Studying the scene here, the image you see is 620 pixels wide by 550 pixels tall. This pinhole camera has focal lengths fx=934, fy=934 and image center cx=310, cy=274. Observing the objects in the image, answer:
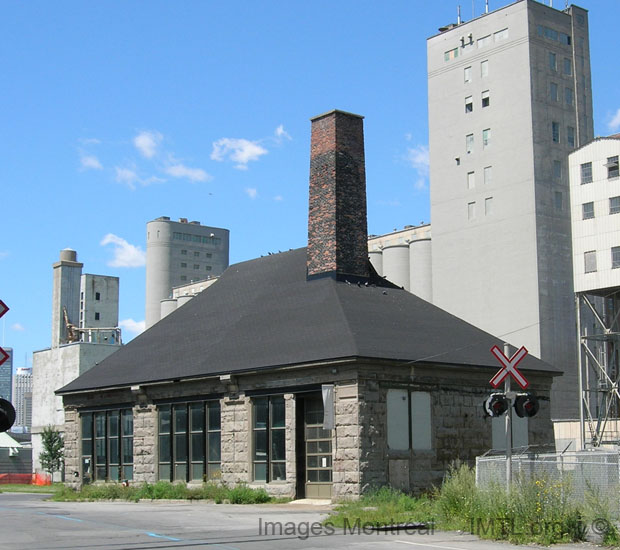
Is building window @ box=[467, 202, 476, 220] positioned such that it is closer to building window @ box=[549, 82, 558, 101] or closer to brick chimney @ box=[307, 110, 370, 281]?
building window @ box=[549, 82, 558, 101]

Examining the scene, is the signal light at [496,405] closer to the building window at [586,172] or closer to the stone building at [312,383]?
the stone building at [312,383]

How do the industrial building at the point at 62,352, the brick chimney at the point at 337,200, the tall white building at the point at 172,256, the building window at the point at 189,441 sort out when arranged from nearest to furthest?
the building window at the point at 189,441
the brick chimney at the point at 337,200
the industrial building at the point at 62,352
the tall white building at the point at 172,256

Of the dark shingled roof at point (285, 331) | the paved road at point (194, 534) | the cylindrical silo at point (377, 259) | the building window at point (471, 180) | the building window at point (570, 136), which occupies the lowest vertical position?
the paved road at point (194, 534)

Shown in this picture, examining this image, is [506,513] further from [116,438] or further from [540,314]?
[540,314]

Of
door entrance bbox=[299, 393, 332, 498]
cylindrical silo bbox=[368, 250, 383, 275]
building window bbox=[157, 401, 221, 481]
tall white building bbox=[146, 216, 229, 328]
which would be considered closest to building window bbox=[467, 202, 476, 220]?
cylindrical silo bbox=[368, 250, 383, 275]

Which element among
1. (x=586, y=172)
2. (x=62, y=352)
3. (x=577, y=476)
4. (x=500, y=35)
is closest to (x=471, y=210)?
(x=500, y=35)

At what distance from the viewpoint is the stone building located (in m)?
30.0

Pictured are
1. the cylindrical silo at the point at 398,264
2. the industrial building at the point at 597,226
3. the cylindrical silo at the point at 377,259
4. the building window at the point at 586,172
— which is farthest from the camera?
the cylindrical silo at the point at 377,259

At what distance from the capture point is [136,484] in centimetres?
3722

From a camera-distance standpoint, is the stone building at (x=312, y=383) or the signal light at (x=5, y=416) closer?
the signal light at (x=5, y=416)

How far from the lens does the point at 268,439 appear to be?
32062 mm

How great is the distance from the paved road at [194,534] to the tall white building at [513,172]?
49.0 metres

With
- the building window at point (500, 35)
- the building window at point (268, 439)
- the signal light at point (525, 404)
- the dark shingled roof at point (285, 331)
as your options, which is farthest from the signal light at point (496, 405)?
the building window at point (500, 35)

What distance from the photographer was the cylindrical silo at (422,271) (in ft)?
288
